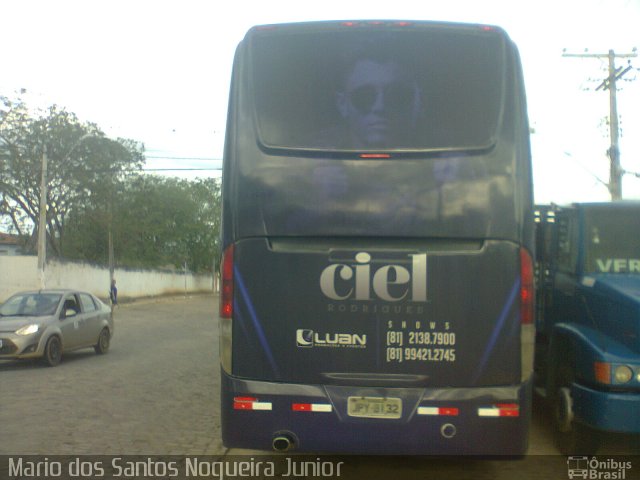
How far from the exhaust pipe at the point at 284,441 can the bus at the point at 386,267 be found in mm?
13

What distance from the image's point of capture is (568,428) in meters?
7.21

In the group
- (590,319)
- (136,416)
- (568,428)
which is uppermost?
(590,319)

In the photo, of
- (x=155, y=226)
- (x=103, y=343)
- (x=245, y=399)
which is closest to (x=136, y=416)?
(x=245, y=399)

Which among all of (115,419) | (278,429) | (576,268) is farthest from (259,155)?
(115,419)

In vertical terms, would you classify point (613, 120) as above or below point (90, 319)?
above

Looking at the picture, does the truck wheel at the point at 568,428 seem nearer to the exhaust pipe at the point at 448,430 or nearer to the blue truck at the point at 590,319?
the blue truck at the point at 590,319

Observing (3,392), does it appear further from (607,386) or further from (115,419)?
(607,386)

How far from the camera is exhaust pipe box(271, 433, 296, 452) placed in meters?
5.79

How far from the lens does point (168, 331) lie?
1009 inches

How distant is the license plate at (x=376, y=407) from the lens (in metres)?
5.69

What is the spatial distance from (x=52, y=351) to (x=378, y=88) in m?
11.3

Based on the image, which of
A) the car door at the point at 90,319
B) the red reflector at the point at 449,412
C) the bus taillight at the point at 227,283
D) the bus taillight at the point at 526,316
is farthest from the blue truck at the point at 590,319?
the car door at the point at 90,319

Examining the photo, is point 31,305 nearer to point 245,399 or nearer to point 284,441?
point 245,399

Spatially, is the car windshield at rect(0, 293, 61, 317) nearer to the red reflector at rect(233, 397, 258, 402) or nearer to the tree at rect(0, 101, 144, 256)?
the red reflector at rect(233, 397, 258, 402)
